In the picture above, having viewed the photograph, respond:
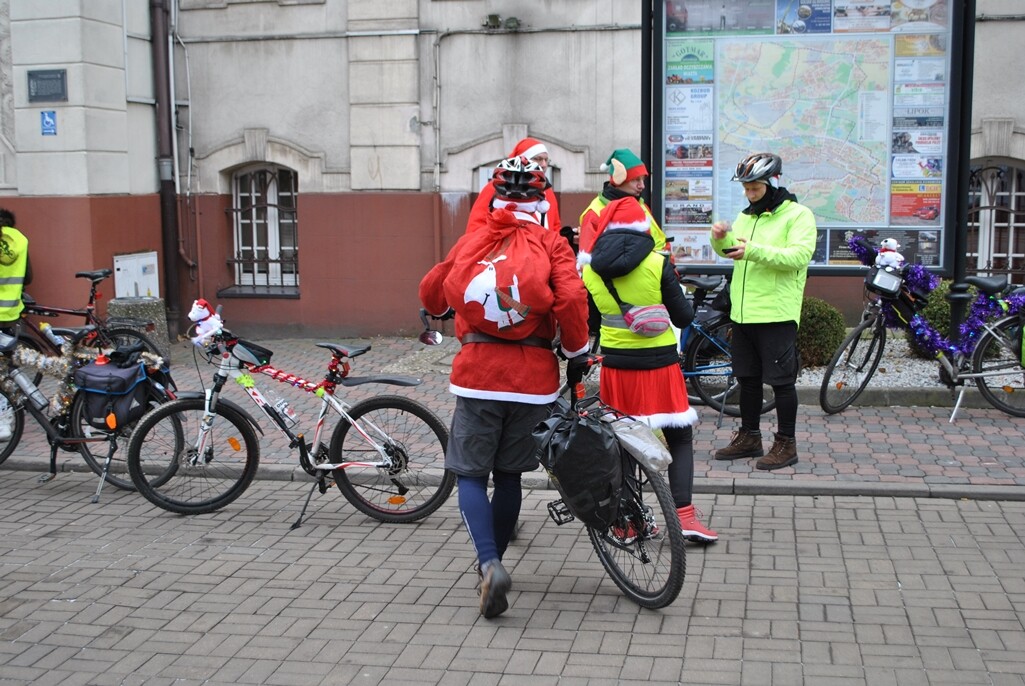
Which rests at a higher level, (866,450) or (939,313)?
(939,313)

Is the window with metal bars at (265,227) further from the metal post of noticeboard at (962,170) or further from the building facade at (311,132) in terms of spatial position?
the metal post of noticeboard at (962,170)

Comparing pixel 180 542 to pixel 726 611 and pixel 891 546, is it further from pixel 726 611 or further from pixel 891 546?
pixel 891 546

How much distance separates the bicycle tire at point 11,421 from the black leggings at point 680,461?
14.1 ft

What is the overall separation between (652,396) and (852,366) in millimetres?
3298

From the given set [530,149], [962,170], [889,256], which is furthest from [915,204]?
[530,149]

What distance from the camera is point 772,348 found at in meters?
6.91

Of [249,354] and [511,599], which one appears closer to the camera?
[511,599]

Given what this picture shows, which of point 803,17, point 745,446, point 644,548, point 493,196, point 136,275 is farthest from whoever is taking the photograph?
point 136,275

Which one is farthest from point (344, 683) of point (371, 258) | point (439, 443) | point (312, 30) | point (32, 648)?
point (312, 30)

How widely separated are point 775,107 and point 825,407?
2.27 m

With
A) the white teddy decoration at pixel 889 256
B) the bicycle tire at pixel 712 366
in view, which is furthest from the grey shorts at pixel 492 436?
the white teddy decoration at pixel 889 256

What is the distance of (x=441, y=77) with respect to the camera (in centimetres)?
1244

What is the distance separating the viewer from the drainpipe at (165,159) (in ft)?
42.0

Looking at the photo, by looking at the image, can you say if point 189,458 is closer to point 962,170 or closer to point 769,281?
point 769,281
